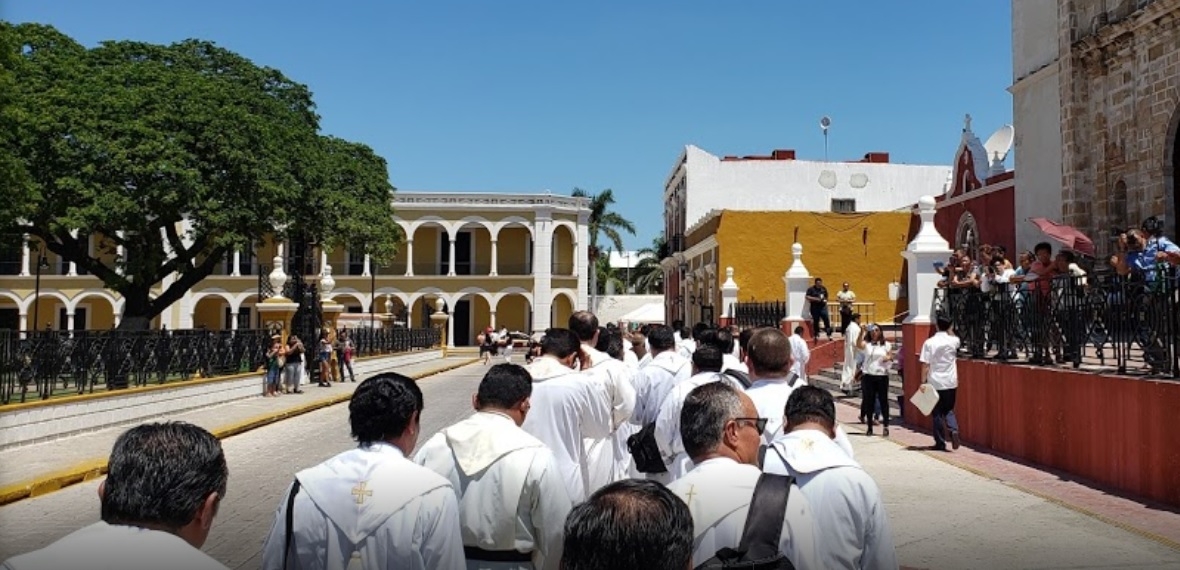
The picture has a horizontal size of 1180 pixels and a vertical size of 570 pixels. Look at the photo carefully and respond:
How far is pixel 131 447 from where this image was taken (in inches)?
97.0

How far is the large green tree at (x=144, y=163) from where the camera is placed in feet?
76.1

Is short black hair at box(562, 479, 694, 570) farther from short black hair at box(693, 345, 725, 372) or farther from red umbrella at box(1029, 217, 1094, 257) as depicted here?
red umbrella at box(1029, 217, 1094, 257)

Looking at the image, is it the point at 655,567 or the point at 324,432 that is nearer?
the point at 655,567

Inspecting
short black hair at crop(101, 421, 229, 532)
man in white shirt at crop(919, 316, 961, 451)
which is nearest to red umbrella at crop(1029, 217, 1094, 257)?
man in white shirt at crop(919, 316, 961, 451)

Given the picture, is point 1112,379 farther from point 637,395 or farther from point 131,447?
point 131,447

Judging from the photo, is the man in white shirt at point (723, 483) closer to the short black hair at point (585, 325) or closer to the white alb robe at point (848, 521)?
the white alb robe at point (848, 521)

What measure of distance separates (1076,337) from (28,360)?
13.9m

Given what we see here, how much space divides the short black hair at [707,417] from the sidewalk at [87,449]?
352 inches

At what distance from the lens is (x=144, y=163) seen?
77.2 ft

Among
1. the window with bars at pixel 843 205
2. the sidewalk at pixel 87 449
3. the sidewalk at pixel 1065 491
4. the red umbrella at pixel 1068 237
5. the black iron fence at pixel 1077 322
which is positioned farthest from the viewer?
the window with bars at pixel 843 205

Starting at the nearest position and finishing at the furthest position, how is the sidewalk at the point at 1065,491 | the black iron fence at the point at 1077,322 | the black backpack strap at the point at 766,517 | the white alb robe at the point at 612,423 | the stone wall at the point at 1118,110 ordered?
1. the black backpack strap at the point at 766,517
2. the white alb robe at the point at 612,423
3. the sidewalk at the point at 1065,491
4. the black iron fence at the point at 1077,322
5. the stone wall at the point at 1118,110

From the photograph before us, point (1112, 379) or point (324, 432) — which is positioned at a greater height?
point (1112, 379)

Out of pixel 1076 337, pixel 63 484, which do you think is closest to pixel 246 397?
pixel 63 484

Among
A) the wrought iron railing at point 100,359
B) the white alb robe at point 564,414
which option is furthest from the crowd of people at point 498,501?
the wrought iron railing at point 100,359
